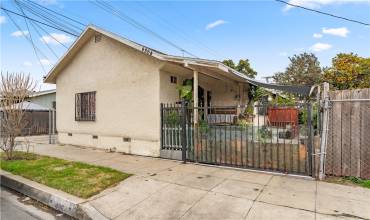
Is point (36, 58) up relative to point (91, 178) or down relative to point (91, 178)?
up

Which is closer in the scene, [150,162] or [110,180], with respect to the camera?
[110,180]

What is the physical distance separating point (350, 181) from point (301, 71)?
26200 millimetres

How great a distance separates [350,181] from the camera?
5.57 meters

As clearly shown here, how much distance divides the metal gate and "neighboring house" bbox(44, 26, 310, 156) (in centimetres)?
66

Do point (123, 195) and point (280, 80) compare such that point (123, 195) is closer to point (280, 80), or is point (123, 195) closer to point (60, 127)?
point (60, 127)

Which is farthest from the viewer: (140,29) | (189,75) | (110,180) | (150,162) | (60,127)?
(140,29)

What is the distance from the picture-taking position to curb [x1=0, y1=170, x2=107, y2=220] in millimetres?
4398

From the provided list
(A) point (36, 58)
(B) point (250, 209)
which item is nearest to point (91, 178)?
(B) point (250, 209)

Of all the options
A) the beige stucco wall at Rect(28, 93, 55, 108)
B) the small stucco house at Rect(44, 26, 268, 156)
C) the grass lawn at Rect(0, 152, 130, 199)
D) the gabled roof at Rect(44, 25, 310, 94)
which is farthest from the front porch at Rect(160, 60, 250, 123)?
the beige stucco wall at Rect(28, 93, 55, 108)

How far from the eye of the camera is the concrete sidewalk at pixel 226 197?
407 centimetres

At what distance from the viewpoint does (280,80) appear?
30.3 m

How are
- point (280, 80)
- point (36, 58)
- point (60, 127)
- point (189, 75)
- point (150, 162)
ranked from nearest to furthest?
point (150, 162)
point (189, 75)
point (60, 127)
point (36, 58)
point (280, 80)

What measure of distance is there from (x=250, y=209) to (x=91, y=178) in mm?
3918

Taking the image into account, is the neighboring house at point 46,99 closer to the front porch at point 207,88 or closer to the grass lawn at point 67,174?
the grass lawn at point 67,174
